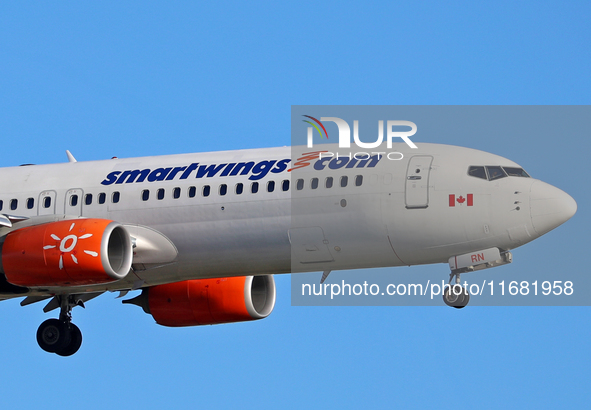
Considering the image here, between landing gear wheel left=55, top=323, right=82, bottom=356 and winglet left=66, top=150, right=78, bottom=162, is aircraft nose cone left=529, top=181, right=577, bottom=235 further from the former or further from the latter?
landing gear wheel left=55, top=323, right=82, bottom=356

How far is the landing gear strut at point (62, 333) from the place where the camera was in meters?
41.6

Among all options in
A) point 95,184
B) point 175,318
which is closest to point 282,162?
point 95,184

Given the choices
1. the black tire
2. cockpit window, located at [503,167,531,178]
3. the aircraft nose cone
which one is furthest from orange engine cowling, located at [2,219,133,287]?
the aircraft nose cone

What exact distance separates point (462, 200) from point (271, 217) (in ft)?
18.0

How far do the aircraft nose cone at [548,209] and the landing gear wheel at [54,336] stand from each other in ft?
55.2

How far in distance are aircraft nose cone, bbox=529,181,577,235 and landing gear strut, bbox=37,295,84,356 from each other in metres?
16.6

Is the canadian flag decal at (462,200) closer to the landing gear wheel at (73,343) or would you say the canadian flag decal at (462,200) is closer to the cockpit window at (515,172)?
the cockpit window at (515,172)

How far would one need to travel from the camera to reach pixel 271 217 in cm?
3547

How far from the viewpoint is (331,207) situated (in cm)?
3503

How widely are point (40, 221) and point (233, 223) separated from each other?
5752mm

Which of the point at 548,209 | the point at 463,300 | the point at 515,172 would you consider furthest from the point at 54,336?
the point at 548,209

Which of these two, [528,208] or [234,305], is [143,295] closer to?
[234,305]

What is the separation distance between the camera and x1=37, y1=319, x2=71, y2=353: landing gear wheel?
137 feet

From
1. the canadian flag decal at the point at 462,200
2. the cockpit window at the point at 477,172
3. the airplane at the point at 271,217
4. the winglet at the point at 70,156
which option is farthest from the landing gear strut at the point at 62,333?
the cockpit window at the point at 477,172
